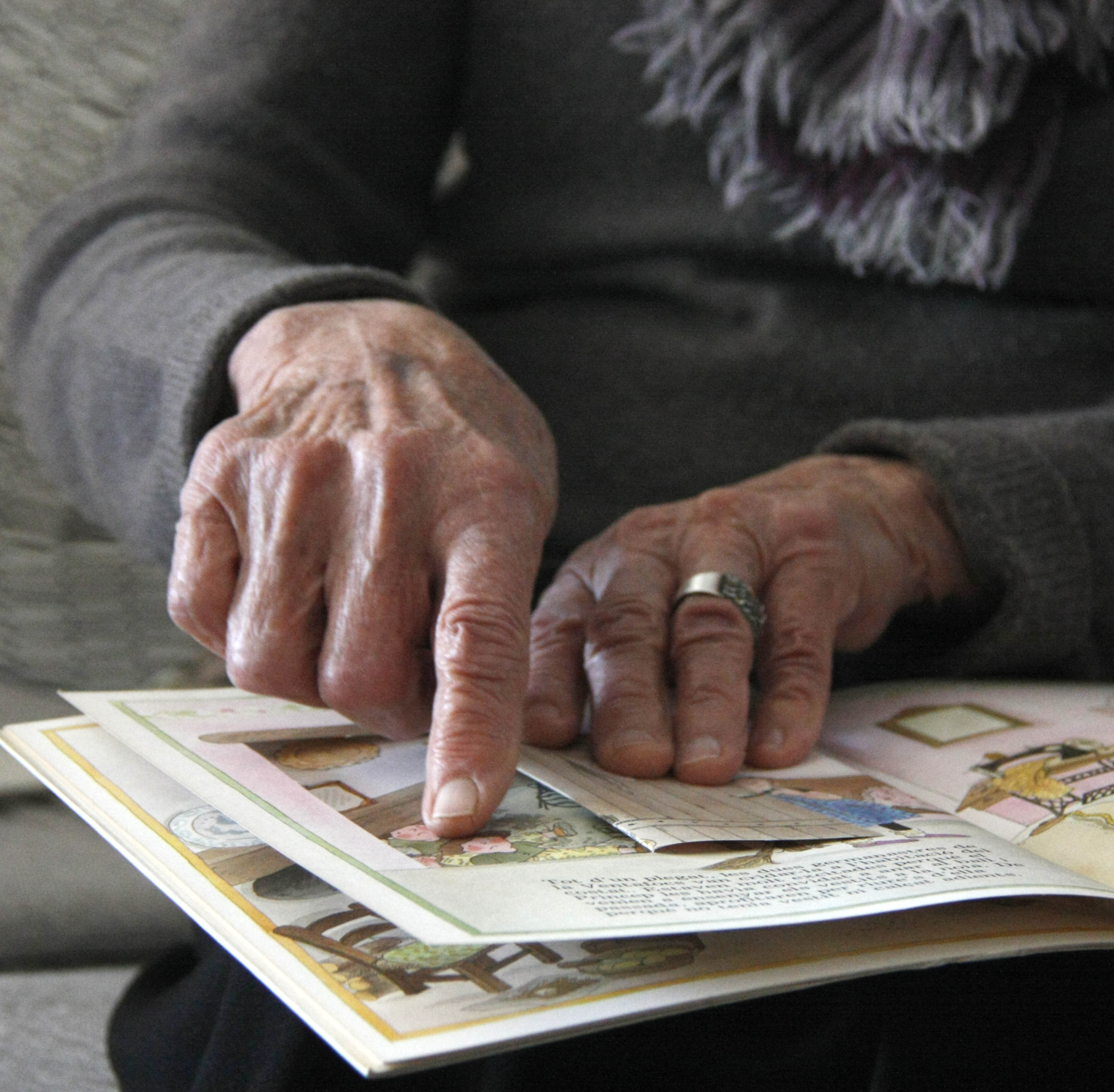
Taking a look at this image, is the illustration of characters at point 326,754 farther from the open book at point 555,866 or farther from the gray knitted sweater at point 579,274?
the gray knitted sweater at point 579,274

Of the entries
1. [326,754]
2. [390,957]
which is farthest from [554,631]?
[390,957]

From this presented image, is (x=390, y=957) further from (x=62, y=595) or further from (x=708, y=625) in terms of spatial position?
→ (x=62, y=595)

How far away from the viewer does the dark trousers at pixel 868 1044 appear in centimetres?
41

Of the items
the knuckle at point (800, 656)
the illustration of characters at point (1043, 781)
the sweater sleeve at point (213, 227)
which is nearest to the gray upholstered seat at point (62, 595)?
the sweater sleeve at point (213, 227)

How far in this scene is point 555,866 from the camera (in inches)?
15.8

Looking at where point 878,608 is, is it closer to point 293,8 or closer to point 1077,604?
point 1077,604

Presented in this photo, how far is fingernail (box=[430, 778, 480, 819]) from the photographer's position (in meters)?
0.42

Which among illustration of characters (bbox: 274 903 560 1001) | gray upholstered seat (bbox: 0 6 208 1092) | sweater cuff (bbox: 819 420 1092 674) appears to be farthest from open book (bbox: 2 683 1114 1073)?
gray upholstered seat (bbox: 0 6 208 1092)

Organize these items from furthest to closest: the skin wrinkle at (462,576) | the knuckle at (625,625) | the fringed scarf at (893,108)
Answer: the fringed scarf at (893,108) < the knuckle at (625,625) < the skin wrinkle at (462,576)

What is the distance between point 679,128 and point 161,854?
778 mm

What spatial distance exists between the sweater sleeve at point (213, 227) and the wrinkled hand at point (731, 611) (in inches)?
8.9

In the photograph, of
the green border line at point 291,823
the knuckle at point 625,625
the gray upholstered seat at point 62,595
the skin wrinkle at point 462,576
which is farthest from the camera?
the gray upholstered seat at point 62,595

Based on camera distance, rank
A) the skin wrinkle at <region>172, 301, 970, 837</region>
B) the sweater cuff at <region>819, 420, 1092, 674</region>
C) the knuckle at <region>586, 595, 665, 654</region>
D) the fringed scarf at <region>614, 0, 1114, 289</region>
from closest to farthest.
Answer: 1. the skin wrinkle at <region>172, 301, 970, 837</region>
2. the knuckle at <region>586, 595, 665, 654</region>
3. the sweater cuff at <region>819, 420, 1092, 674</region>
4. the fringed scarf at <region>614, 0, 1114, 289</region>

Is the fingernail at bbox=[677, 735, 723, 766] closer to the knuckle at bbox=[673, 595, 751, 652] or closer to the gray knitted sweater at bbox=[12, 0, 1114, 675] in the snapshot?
the knuckle at bbox=[673, 595, 751, 652]
